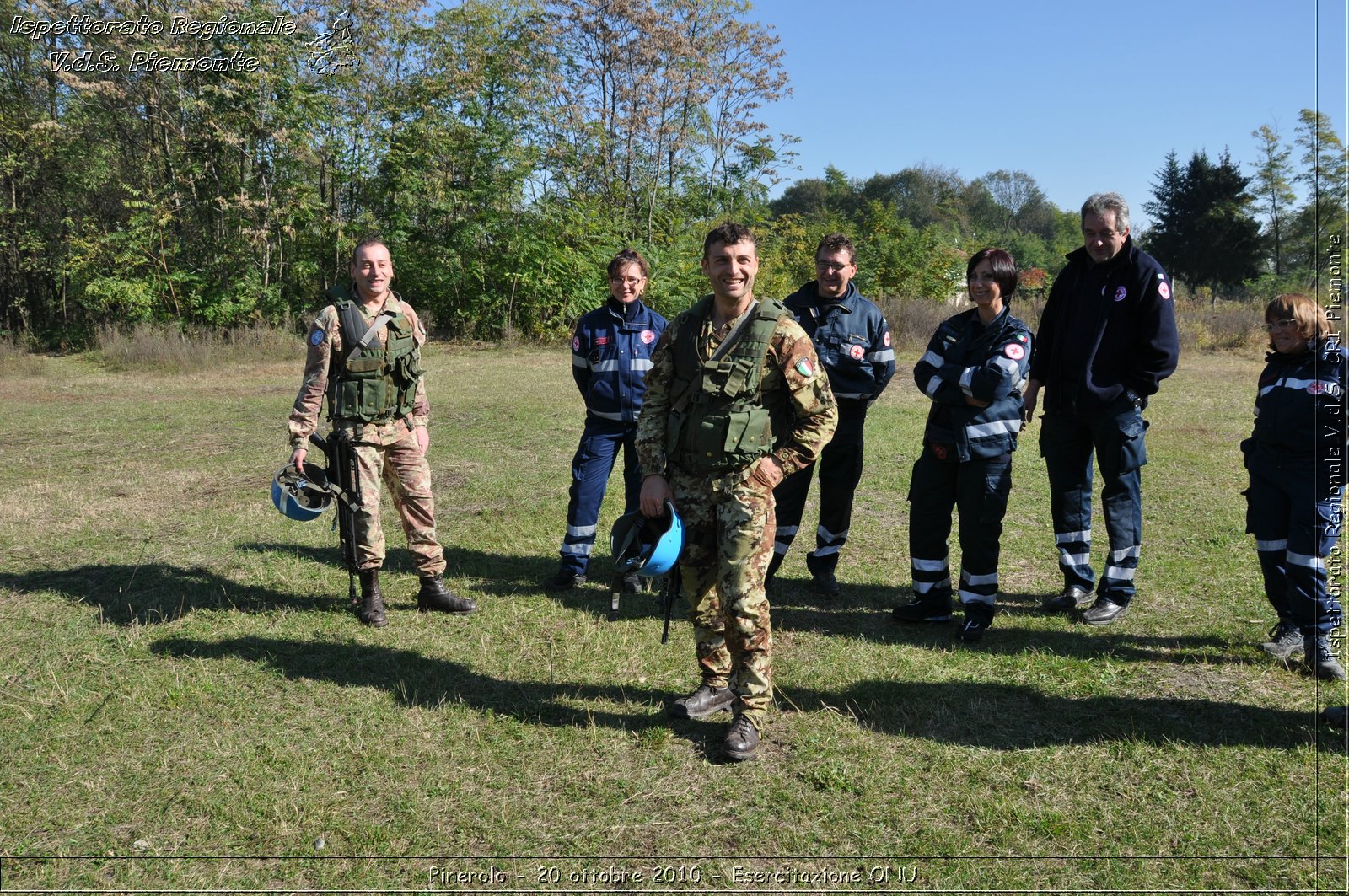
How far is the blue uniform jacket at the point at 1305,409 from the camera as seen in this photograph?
445 cm

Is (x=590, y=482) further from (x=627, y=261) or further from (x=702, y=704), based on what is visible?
(x=702, y=704)

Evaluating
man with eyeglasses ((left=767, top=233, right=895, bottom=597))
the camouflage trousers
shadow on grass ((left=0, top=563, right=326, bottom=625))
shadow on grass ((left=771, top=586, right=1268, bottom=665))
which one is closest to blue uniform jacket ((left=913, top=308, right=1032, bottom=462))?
man with eyeglasses ((left=767, top=233, right=895, bottom=597))

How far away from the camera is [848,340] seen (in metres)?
5.66

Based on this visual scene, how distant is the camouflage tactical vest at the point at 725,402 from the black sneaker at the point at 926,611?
214cm

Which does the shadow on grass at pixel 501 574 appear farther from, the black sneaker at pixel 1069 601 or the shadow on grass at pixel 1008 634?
the black sneaker at pixel 1069 601

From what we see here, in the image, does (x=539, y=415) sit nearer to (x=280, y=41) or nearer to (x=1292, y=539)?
(x=1292, y=539)

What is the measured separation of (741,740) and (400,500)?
2.86 meters

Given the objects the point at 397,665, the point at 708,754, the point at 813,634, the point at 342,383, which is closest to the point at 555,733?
the point at 708,754

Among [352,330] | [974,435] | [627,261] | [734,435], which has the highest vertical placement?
[627,261]

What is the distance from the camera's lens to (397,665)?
493 cm

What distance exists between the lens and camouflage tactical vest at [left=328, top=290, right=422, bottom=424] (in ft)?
17.1

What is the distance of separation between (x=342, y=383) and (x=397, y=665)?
1690 millimetres

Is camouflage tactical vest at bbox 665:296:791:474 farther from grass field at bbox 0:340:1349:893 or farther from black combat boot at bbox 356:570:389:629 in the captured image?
black combat boot at bbox 356:570:389:629

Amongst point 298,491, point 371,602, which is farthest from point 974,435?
point 298,491
